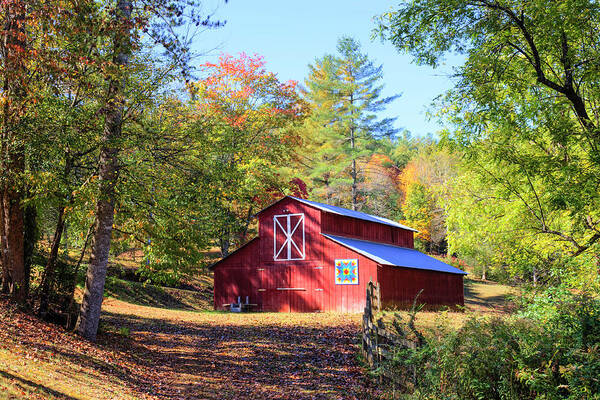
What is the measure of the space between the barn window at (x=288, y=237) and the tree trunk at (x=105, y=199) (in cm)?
1364

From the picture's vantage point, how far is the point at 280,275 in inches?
1029

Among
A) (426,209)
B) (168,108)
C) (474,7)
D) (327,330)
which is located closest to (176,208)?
(168,108)

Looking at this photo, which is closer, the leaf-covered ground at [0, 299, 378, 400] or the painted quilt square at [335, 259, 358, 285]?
the leaf-covered ground at [0, 299, 378, 400]

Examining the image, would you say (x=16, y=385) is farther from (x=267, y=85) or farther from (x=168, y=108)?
(x=267, y=85)

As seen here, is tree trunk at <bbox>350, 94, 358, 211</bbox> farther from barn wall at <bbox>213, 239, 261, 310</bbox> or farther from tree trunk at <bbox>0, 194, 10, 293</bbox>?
tree trunk at <bbox>0, 194, 10, 293</bbox>

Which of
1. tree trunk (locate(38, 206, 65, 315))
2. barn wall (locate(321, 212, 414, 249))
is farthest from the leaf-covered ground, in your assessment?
barn wall (locate(321, 212, 414, 249))

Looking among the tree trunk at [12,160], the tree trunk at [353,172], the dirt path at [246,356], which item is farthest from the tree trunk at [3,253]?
the tree trunk at [353,172]

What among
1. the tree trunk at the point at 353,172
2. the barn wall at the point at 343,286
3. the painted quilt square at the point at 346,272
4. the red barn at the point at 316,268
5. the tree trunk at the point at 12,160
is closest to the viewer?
the tree trunk at the point at 12,160

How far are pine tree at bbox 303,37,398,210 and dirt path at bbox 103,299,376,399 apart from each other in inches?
1080

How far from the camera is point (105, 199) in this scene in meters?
12.5

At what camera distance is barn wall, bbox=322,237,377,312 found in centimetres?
2325

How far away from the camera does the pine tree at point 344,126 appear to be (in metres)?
46.3

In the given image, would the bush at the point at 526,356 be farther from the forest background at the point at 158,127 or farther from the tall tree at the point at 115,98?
the tall tree at the point at 115,98

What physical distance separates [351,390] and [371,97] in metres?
41.5
